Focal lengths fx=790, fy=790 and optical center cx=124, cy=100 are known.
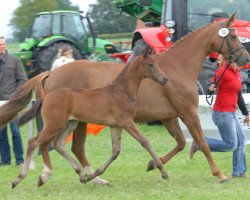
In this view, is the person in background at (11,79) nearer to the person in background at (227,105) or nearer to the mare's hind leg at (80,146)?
the mare's hind leg at (80,146)

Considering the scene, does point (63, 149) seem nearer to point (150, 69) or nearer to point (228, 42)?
point (150, 69)

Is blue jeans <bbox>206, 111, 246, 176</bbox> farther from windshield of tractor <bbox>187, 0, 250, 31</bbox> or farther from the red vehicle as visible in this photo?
windshield of tractor <bbox>187, 0, 250, 31</bbox>

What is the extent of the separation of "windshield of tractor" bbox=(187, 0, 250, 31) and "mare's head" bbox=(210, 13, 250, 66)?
4521mm

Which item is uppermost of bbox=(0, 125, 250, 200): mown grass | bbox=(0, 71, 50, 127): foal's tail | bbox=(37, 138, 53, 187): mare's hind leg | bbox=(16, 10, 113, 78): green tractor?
bbox=(0, 71, 50, 127): foal's tail

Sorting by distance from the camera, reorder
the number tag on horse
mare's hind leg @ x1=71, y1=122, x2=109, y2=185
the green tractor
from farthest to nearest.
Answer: the green tractor < mare's hind leg @ x1=71, y1=122, x2=109, y2=185 < the number tag on horse

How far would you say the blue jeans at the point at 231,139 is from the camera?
9.38 meters

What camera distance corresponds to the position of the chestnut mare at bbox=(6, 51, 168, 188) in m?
8.73

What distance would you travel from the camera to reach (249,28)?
45.3 feet

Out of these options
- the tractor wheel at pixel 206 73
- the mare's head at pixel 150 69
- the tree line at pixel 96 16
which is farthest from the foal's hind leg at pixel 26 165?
the tree line at pixel 96 16

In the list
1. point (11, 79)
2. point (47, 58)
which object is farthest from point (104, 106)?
point (47, 58)

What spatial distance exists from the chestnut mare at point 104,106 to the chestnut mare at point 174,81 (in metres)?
0.46

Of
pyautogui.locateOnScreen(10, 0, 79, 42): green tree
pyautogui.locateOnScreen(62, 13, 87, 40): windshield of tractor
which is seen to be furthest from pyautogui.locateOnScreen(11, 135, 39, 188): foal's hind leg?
pyautogui.locateOnScreen(10, 0, 79, 42): green tree

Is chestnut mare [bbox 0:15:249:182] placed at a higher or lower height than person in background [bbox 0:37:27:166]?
higher

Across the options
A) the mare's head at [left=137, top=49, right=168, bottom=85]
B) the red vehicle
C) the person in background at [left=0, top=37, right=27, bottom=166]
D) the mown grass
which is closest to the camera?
the mown grass
